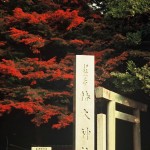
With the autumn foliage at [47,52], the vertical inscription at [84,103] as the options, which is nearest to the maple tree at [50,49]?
the autumn foliage at [47,52]

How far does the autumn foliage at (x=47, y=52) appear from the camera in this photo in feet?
37.5

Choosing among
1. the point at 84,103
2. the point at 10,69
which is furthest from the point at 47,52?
the point at 84,103

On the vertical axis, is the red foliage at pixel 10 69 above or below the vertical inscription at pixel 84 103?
above

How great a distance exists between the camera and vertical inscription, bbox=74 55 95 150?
790cm

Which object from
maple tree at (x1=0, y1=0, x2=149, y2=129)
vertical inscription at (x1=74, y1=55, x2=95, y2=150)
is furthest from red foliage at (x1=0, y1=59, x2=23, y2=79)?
vertical inscription at (x1=74, y1=55, x2=95, y2=150)

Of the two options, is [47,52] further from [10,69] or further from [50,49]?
[10,69]

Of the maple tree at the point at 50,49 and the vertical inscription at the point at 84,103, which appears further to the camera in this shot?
the maple tree at the point at 50,49

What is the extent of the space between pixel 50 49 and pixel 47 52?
174mm

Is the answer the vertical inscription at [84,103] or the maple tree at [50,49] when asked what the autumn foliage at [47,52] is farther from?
the vertical inscription at [84,103]

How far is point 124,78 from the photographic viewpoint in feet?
37.4

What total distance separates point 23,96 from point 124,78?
2976 millimetres

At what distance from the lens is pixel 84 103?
813 centimetres

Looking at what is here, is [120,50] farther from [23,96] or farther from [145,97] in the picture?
[23,96]

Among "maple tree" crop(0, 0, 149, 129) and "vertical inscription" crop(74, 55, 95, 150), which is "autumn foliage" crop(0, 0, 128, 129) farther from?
"vertical inscription" crop(74, 55, 95, 150)
